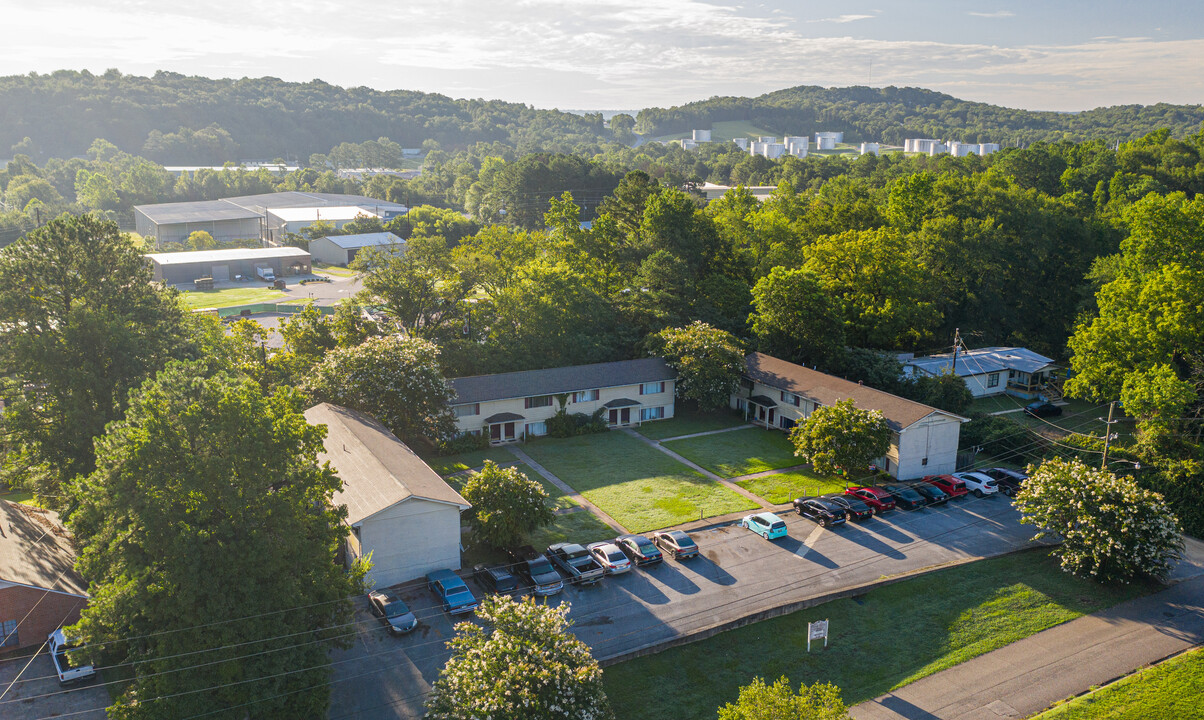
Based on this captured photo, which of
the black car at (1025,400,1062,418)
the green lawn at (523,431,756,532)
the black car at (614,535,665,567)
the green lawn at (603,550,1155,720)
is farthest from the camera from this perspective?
the black car at (1025,400,1062,418)

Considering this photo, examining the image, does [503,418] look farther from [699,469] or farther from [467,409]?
[699,469]

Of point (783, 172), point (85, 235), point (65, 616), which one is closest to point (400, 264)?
point (85, 235)

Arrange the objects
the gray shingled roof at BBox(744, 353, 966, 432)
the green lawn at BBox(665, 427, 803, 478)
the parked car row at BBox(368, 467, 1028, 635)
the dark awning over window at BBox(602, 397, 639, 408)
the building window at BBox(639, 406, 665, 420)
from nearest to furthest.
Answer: the parked car row at BBox(368, 467, 1028, 635) → the gray shingled roof at BBox(744, 353, 966, 432) → the green lawn at BBox(665, 427, 803, 478) → the dark awning over window at BBox(602, 397, 639, 408) → the building window at BBox(639, 406, 665, 420)

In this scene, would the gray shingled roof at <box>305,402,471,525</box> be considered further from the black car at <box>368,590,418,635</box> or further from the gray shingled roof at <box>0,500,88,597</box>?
the gray shingled roof at <box>0,500,88,597</box>

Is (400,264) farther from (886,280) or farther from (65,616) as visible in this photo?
(886,280)

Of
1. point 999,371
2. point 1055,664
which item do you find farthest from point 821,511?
point 999,371

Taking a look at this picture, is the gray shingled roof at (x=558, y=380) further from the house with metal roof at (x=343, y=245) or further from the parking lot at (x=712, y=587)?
the house with metal roof at (x=343, y=245)

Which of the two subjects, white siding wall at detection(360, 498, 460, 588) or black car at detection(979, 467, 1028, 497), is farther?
black car at detection(979, 467, 1028, 497)

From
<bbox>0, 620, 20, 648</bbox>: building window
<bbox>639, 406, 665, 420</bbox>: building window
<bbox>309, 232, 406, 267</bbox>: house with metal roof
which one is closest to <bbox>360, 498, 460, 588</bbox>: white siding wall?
<bbox>0, 620, 20, 648</bbox>: building window
